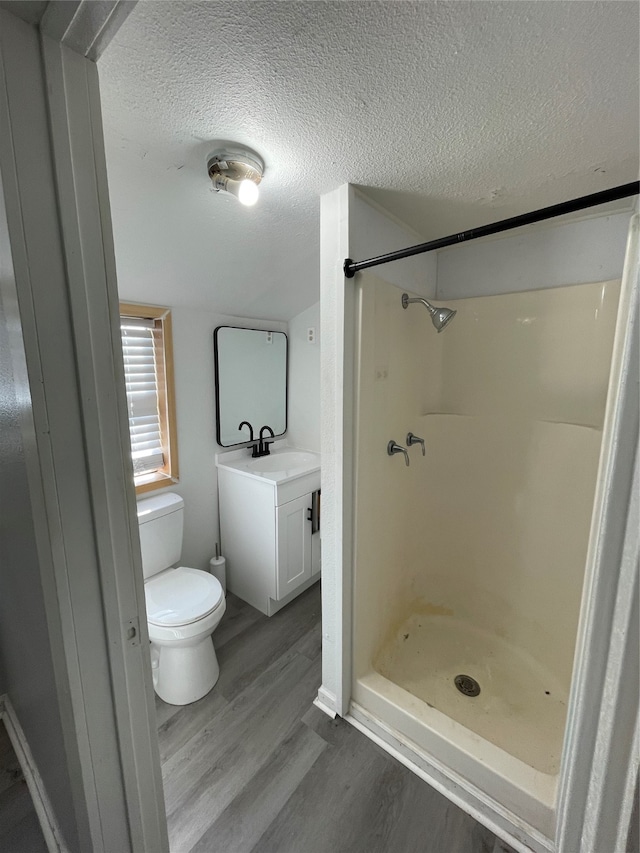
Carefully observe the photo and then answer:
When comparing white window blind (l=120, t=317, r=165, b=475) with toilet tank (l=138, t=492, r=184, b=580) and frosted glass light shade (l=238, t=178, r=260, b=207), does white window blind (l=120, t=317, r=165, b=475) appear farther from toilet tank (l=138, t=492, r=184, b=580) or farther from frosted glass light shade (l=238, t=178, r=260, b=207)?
frosted glass light shade (l=238, t=178, r=260, b=207)

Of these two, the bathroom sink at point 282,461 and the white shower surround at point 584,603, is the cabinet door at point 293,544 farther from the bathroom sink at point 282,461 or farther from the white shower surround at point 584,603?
the white shower surround at point 584,603

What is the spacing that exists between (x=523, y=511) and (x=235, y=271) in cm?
184

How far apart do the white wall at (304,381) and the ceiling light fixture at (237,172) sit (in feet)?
4.39

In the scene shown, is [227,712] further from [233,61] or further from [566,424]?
[233,61]

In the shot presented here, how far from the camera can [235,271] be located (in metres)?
1.69

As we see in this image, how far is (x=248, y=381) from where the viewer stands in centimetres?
231

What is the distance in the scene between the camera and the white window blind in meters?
1.82

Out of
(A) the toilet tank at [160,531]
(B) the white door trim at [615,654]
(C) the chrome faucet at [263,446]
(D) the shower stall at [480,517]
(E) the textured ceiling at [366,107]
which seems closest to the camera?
(B) the white door trim at [615,654]

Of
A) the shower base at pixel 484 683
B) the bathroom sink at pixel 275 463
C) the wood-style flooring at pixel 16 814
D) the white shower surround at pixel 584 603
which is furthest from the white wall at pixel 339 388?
the wood-style flooring at pixel 16 814

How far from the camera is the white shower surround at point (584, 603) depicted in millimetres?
355

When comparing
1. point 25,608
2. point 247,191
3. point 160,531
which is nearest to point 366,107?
point 247,191

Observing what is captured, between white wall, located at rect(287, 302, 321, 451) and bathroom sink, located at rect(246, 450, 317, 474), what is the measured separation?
107mm

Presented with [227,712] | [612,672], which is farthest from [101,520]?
[227,712]

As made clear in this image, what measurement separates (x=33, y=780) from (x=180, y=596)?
680 millimetres
